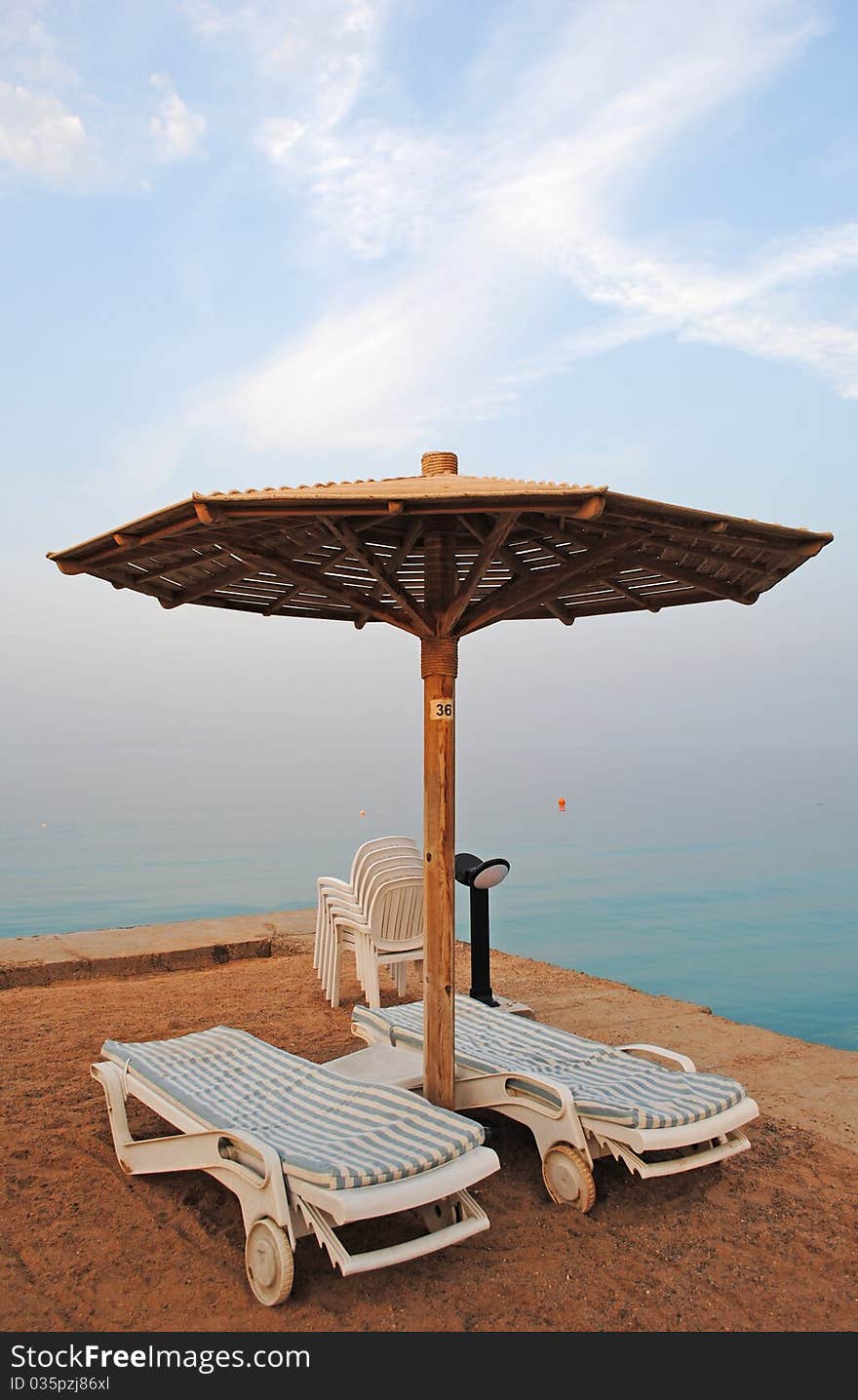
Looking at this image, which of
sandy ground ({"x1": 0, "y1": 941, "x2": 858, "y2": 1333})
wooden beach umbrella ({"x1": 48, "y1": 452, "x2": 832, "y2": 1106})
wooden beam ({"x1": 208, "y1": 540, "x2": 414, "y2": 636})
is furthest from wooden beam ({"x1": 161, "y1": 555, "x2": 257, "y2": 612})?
sandy ground ({"x1": 0, "y1": 941, "x2": 858, "y2": 1333})

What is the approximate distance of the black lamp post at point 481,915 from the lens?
5223 millimetres

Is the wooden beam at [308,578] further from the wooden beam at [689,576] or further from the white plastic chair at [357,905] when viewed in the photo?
the white plastic chair at [357,905]

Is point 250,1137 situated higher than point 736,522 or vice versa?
point 736,522

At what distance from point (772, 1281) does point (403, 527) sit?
328 centimetres

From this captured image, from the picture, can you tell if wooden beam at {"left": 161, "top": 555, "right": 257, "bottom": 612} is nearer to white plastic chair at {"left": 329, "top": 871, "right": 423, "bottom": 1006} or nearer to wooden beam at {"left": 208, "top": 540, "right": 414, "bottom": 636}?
wooden beam at {"left": 208, "top": 540, "right": 414, "bottom": 636}

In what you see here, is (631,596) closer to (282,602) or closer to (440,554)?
(440,554)

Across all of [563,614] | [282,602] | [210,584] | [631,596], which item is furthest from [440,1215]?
[563,614]

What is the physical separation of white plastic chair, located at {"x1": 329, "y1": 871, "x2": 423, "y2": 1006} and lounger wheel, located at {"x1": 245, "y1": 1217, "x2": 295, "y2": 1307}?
2.91 m

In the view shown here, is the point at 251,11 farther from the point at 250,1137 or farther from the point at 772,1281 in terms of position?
the point at 772,1281

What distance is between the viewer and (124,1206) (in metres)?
3.21

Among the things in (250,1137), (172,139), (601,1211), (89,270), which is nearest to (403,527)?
(250,1137)

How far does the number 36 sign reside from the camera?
3695 millimetres

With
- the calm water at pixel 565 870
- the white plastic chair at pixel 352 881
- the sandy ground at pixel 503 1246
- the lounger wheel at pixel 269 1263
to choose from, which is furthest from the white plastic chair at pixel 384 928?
the calm water at pixel 565 870

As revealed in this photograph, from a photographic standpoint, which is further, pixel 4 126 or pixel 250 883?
pixel 250 883
